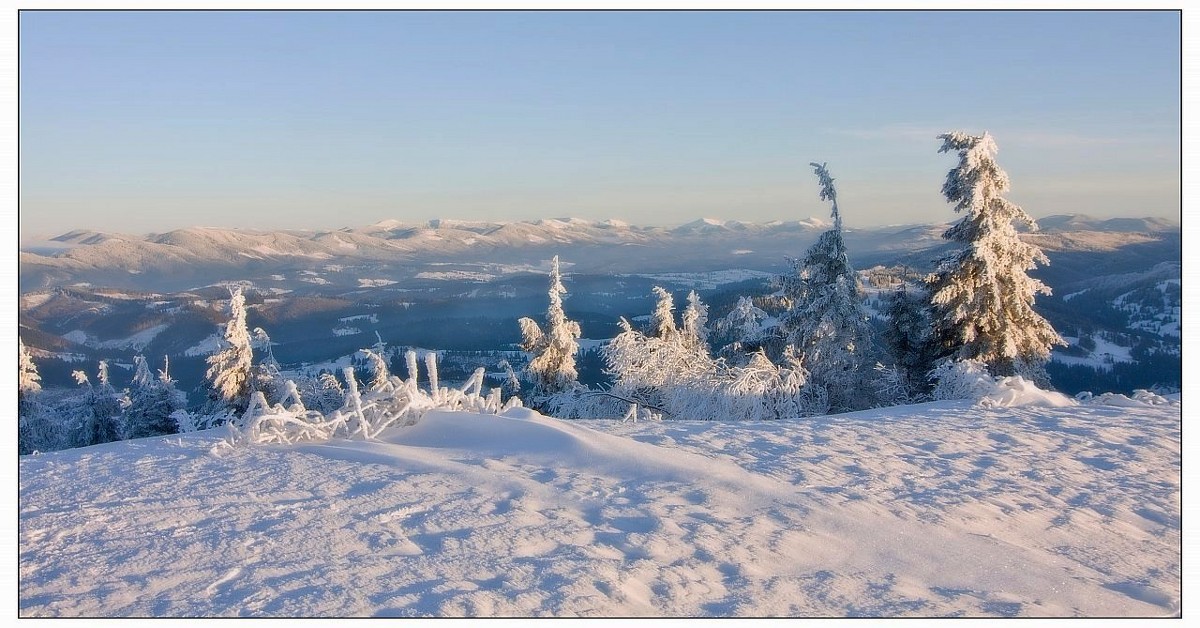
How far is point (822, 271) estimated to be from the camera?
1797cm

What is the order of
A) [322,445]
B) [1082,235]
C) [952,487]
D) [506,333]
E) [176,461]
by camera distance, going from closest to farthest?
1. [952,487]
2. [176,461]
3. [322,445]
4. [506,333]
5. [1082,235]

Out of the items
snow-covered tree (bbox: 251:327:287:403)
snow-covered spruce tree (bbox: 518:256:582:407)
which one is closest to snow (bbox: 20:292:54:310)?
snow-covered tree (bbox: 251:327:287:403)

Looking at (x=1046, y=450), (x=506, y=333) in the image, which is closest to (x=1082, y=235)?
(x=506, y=333)

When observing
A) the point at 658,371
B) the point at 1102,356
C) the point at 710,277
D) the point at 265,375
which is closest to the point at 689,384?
the point at 658,371

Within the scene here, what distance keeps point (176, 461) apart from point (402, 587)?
3860 millimetres

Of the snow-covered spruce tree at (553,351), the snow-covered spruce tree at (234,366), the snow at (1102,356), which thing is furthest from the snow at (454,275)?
the snow-covered spruce tree at (234,366)

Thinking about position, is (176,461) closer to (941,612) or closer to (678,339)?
(941,612)

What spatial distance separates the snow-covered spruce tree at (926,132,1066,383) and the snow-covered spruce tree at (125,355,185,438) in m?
25.3

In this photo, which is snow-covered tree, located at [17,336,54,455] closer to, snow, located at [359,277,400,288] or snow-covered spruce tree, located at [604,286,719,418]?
snow-covered spruce tree, located at [604,286,719,418]

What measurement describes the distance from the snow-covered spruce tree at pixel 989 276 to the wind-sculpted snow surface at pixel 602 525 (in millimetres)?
10739

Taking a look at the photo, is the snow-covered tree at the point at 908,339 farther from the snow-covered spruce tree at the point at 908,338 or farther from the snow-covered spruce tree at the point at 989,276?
the snow-covered spruce tree at the point at 989,276

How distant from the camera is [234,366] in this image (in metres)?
21.8

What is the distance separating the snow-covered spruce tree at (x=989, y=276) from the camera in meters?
16.7

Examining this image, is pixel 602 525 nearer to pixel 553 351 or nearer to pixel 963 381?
pixel 963 381
